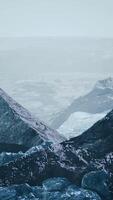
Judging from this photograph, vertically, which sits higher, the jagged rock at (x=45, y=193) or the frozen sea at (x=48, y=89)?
the frozen sea at (x=48, y=89)

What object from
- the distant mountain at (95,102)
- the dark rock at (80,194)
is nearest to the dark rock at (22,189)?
the dark rock at (80,194)

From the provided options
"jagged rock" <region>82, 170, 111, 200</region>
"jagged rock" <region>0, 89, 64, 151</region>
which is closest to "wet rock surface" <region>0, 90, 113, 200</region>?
Result: "jagged rock" <region>82, 170, 111, 200</region>

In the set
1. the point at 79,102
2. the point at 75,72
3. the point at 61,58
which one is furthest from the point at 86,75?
the point at 79,102

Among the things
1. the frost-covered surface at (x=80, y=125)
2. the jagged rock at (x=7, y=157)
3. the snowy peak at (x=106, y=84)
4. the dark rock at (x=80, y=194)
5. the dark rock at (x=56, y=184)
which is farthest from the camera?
the snowy peak at (x=106, y=84)

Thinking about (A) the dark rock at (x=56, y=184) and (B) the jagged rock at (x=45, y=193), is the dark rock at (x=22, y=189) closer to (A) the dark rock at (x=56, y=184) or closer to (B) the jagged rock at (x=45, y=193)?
(B) the jagged rock at (x=45, y=193)

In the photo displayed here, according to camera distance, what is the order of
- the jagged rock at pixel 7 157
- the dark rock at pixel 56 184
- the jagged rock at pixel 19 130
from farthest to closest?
the jagged rock at pixel 19 130 → the jagged rock at pixel 7 157 → the dark rock at pixel 56 184

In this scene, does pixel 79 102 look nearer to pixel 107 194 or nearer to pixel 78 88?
pixel 107 194

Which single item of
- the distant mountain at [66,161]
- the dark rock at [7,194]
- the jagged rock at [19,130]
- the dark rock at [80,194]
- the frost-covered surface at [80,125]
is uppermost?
the jagged rock at [19,130]
